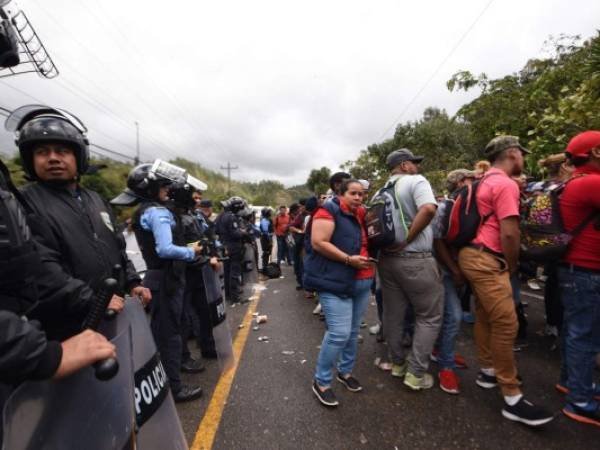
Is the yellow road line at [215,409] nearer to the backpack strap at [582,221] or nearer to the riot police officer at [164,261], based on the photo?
the riot police officer at [164,261]

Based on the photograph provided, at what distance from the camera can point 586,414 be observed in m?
2.25

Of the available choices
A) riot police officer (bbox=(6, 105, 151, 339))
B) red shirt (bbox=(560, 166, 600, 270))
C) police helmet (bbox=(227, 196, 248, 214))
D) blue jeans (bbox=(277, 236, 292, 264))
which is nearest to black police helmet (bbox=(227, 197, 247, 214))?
police helmet (bbox=(227, 196, 248, 214))

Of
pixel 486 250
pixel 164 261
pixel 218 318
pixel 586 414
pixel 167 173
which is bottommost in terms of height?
pixel 586 414

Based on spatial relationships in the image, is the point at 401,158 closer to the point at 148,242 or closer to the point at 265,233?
the point at 148,242

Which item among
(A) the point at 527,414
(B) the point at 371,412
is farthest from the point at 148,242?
(A) the point at 527,414

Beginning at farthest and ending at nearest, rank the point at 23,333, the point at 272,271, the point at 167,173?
the point at 272,271
the point at 167,173
the point at 23,333

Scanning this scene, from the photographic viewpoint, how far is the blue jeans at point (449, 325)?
9.07 ft

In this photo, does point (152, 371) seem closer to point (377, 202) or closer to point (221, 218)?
point (377, 202)

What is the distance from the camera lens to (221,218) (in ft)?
19.8

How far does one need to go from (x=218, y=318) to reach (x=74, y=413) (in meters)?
1.89

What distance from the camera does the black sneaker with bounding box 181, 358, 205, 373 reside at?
318 cm

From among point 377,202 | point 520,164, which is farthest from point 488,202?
point 377,202

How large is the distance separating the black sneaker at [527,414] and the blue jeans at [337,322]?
1193mm

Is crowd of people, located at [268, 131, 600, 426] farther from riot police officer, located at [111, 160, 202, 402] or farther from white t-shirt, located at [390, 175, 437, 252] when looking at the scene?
riot police officer, located at [111, 160, 202, 402]
